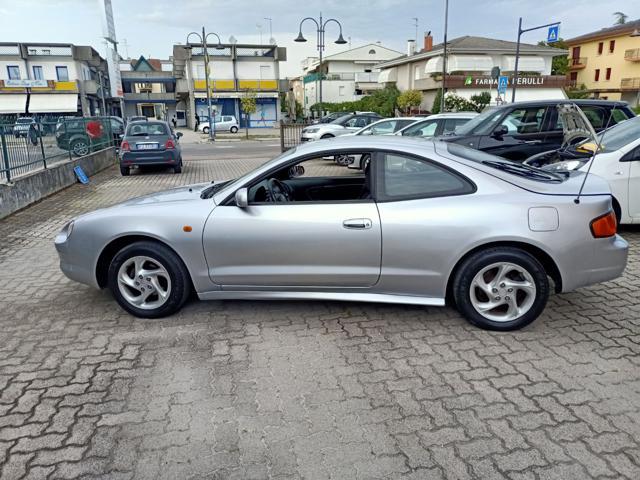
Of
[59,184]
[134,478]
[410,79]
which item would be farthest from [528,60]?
[134,478]

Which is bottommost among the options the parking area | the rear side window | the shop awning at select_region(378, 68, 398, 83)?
the parking area

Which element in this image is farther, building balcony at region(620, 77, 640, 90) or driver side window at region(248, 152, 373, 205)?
building balcony at region(620, 77, 640, 90)

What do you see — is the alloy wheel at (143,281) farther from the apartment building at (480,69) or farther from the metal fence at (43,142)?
the apartment building at (480,69)

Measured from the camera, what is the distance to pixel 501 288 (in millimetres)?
3742

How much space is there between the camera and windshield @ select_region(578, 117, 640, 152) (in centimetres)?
629

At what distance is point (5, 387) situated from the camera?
3.19 meters

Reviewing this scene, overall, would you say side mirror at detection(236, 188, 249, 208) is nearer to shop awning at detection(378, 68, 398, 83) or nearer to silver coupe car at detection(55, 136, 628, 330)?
silver coupe car at detection(55, 136, 628, 330)

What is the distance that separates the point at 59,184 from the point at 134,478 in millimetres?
10837

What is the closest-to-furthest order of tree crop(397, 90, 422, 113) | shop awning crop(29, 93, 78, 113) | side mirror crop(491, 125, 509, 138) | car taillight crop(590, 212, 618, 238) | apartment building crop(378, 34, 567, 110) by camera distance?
car taillight crop(590, 212, 618, 238), side mirror crop(491, 125, 509, 138), apartment building crop(378, 34, 567, 110), tree crop(397, 90, 422, 113), shop awning crop(29, 93, 78, 113)

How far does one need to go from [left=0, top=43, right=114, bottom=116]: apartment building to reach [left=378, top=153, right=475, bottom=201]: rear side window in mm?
50401

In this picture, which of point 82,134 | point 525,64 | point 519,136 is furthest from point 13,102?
point 519,136

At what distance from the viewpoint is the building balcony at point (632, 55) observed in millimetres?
48597

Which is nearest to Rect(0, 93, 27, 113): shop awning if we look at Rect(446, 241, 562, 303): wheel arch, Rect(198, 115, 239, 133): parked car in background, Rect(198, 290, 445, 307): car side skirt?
Rect(198, 115, 239, 133): parked car in background

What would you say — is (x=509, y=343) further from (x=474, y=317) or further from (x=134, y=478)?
(x=134, y=478)
